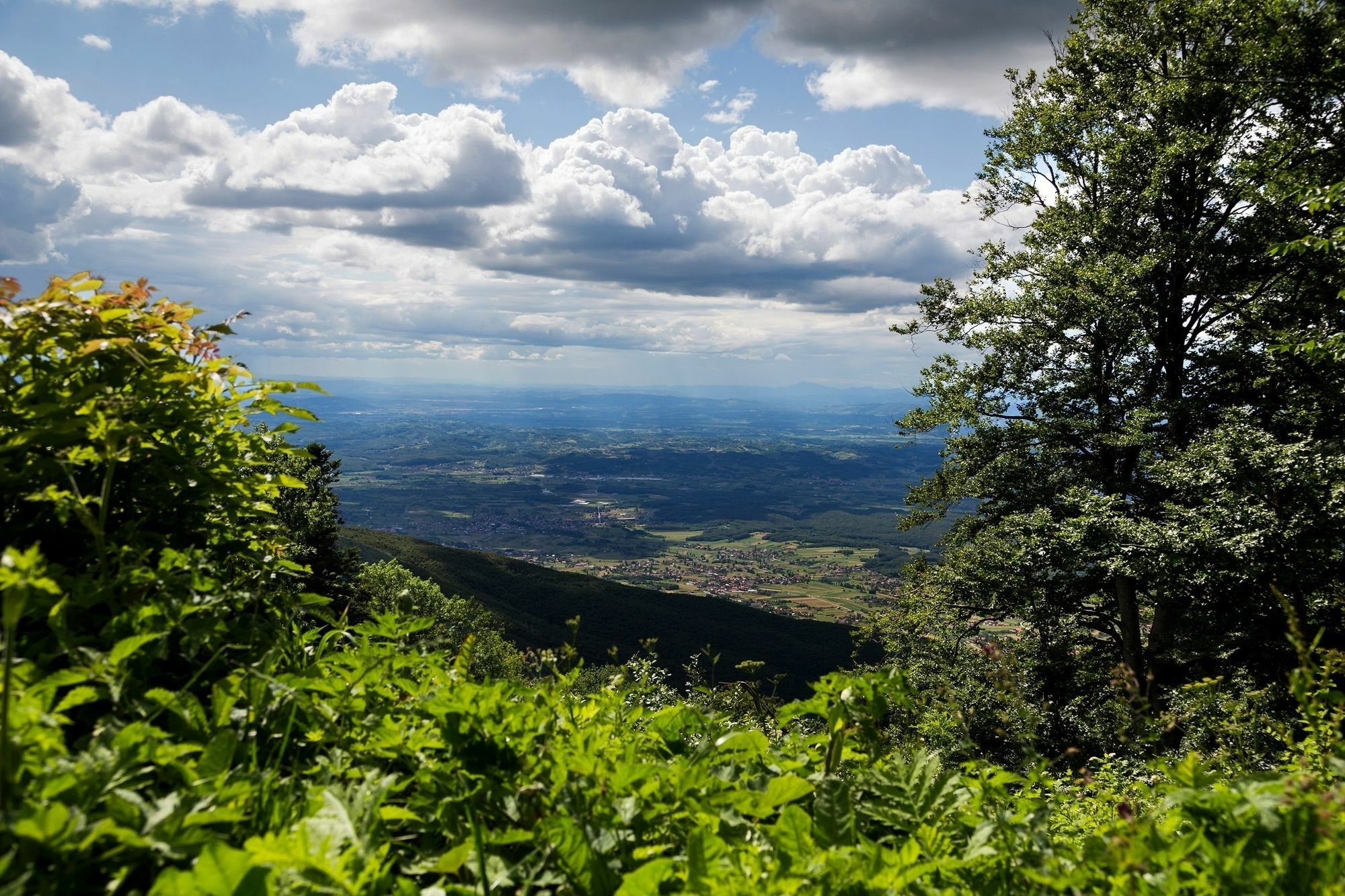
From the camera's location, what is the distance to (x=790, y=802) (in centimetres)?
223

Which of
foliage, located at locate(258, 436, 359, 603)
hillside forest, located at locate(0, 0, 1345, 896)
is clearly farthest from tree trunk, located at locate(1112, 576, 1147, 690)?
foliage, located at locate(258, 436, 359, 603)

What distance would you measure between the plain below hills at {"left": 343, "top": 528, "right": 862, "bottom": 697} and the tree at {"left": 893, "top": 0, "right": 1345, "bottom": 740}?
252ft

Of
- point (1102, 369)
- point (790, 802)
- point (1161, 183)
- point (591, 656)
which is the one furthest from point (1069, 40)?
point (591, 656)

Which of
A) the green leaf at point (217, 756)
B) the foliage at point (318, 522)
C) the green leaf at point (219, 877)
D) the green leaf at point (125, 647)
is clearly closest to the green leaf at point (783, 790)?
the green leaf at point (219, 877)

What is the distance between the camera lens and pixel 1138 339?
15.8 metres

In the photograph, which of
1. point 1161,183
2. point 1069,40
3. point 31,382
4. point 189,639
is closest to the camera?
point 189,639

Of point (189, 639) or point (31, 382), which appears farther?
point (31, 382)

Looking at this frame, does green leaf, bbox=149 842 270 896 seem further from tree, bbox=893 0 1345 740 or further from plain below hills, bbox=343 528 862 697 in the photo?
plain below hills, bbox=343 528 862 697

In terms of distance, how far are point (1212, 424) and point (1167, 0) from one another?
9.87m

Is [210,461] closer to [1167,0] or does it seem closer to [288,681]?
[288,681]

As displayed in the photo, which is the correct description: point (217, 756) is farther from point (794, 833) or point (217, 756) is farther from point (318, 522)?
point (318, 522)

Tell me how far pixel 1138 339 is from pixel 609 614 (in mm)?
106266

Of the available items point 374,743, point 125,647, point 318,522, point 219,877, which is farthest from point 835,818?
point 318,522

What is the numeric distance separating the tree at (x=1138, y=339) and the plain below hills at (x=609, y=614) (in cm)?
7689
